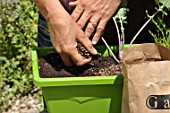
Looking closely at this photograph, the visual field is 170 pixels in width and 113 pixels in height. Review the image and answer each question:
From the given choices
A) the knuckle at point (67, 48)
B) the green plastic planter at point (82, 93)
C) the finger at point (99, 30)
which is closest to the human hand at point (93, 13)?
the finger at point (99, 30)

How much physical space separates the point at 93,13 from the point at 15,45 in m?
1.46

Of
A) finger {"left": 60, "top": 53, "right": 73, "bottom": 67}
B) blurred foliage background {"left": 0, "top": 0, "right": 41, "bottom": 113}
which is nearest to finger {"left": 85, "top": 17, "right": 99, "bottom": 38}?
finger {"left": 60, "top": 53, "right": 73, "bottom": 67}

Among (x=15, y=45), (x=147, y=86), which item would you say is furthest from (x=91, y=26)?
Answer: (x=15, y=45)

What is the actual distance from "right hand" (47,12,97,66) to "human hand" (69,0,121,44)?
52mm

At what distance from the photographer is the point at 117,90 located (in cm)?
154

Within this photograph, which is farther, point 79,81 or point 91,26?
point 91,26

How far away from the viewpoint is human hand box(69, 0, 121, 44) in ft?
5.33

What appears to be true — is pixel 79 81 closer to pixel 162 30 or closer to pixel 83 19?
pixel 83 19

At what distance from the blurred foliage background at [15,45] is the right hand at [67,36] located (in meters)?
1.41

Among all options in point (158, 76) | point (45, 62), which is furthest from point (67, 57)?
point (158, 76)

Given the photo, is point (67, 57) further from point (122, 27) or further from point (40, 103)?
point (40, 103)

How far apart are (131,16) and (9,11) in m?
1.36

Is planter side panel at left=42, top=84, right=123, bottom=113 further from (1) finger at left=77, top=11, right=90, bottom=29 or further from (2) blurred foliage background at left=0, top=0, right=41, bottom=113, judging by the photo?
(2) blurred foliage background at left=0, top=0, right=41, bottom=113

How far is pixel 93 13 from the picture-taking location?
164 centimetres
